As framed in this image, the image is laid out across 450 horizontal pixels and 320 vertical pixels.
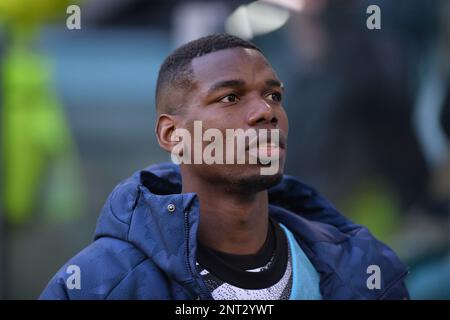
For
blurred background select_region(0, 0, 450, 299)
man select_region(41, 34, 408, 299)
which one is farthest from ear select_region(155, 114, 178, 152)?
blurred background select_region(0, 0, 450, 299)

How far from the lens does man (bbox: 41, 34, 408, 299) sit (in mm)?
2268

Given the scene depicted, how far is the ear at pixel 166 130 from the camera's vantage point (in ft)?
8.29

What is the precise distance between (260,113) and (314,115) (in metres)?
2.82

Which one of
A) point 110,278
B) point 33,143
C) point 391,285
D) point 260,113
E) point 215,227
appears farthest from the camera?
point 33,143

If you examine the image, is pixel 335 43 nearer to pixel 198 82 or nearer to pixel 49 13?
pixel 49 13

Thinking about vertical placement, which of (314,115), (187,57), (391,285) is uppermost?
(187,57)

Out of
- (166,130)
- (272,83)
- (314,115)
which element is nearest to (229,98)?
(272,83)

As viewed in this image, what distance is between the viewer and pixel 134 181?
8.23 feet

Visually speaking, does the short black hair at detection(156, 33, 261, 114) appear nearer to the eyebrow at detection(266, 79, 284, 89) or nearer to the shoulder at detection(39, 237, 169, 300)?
the eyebrow at detection(266, 79, 284, 89)

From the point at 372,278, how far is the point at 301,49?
2816mm

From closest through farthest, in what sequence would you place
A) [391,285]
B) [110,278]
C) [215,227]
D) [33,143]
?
[110,278] < [215,227] < [391,285] < [33,143]

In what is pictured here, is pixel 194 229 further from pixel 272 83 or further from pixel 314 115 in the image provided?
pixel 314 115

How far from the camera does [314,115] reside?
5117 mm

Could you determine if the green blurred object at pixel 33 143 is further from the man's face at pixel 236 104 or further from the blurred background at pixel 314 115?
the man's face at pixel 236 104
